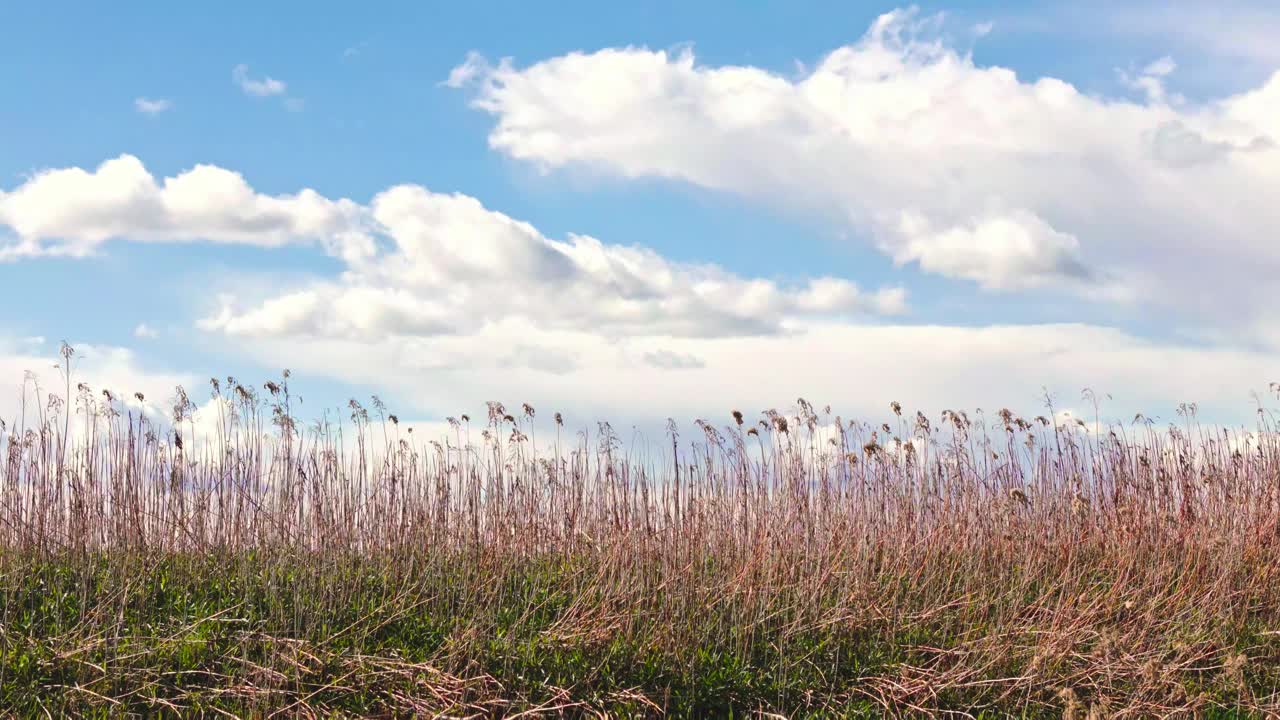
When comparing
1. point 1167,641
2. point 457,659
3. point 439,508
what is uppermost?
point 439,508

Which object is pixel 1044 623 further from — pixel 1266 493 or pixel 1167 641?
pixel 1266 493

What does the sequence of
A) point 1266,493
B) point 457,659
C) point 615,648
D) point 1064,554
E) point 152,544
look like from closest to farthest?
1. point 457,659
2. point 615,648
3. point 152,544
4. point 1064,554
5. point 1266,493

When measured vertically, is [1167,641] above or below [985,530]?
below

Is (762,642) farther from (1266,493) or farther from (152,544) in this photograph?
(1266,493)

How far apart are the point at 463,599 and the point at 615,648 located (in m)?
0.87

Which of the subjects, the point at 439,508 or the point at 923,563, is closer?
the point at 439,508

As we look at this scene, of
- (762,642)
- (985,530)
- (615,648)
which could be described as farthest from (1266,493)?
(615,648)

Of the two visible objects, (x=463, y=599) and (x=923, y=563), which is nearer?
(x=463, y=599)

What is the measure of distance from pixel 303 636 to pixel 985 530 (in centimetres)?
465

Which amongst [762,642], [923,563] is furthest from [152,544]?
[923,563]

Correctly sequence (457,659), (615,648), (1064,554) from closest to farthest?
1. (457,659)
2. (615,648)
3. (1064,554)

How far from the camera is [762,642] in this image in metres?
5.25

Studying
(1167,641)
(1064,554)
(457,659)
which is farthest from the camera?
(1064,554)

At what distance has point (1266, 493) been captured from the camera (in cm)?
809
